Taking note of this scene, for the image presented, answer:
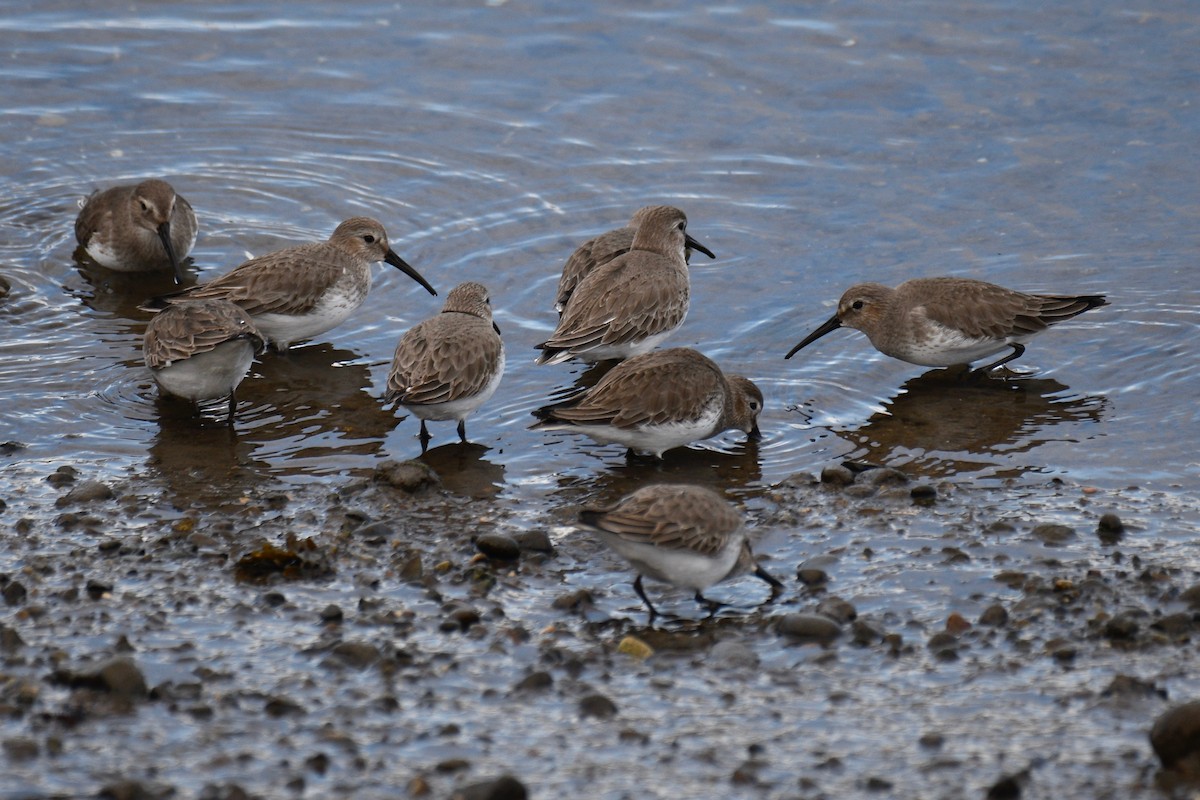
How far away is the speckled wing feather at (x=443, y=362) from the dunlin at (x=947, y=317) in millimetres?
2683

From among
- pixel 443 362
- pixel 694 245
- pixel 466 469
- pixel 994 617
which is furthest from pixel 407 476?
pixel 694 245

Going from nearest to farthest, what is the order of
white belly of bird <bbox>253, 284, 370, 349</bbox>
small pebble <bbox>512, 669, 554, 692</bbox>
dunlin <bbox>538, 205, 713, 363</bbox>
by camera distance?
small pebble <bbox>512, 669, 554, 692</bbox>, dunlin <bbox>538, 205, 713, 363</bbox>, white belly of bird <bbox>253, 284, 370, 349</bbox>

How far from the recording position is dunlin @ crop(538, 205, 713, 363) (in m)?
11.3

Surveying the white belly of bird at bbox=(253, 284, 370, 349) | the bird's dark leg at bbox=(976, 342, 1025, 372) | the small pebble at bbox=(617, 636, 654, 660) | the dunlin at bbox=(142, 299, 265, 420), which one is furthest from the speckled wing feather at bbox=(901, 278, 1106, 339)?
the dunlin at bbox=(142, 299, 265, 420)

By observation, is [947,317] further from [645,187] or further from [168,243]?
[168,243]

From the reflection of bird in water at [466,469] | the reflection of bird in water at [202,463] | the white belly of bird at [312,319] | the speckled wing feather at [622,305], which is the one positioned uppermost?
the speckled wing feather at [622,305]

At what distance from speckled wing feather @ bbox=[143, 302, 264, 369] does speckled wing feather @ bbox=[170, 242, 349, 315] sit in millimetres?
1117

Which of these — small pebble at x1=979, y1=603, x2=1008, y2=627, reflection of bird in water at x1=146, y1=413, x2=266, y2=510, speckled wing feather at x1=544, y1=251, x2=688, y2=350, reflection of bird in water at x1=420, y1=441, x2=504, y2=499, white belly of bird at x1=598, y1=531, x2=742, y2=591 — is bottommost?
reflection of bird in water at x1=420, y1=441, x2=504, y2=499

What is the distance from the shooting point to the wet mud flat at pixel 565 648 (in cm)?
597

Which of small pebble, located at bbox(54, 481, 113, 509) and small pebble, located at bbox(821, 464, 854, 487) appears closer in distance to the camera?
small pebble, located at bbox(54, 481, 113, 509)

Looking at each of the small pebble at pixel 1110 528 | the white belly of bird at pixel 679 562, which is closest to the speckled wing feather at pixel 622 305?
the white belly of bird at pixel 679 562

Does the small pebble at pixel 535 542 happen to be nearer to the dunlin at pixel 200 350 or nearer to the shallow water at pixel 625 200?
the shallow water at pixel 625 200

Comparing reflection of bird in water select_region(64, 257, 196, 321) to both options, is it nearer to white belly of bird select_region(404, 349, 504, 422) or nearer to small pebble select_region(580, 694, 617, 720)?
white belly of bird select_region(404, 349, 504, 422)

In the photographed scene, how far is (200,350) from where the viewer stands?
32.8 feet
